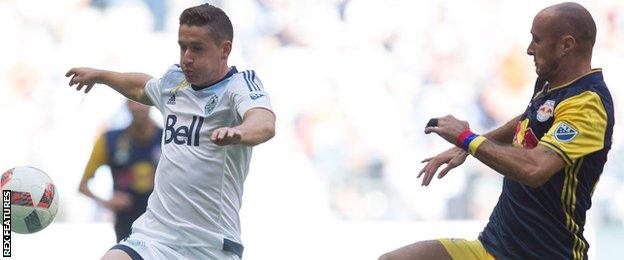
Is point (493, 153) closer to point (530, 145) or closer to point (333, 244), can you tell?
point (530, 145)

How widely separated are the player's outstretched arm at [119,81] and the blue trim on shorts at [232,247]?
0.96 metres

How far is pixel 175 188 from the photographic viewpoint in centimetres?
550

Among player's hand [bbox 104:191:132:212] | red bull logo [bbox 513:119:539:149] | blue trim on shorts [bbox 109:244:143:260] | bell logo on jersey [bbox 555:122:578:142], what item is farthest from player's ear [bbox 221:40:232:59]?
player's hand [bbox 104:191:132:212]

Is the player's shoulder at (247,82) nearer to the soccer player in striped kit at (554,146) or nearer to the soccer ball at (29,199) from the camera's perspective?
the soccer player in striped kit at (554,146)

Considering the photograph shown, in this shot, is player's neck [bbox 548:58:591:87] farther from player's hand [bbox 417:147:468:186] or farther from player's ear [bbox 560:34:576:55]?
player's hand [bbox 417:147:468:186]

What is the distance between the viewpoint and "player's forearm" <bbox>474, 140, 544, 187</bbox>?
471cm

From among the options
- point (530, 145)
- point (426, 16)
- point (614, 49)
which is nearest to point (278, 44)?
point (426, 16)

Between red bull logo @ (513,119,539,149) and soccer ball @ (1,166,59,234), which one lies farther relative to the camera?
soccer ball @ (1,166,59,234)

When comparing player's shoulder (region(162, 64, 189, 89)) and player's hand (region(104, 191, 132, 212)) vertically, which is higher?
player's shoulder (region(162, 64, 189, 89))

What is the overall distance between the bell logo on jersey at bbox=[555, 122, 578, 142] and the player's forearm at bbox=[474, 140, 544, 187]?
0.16 m

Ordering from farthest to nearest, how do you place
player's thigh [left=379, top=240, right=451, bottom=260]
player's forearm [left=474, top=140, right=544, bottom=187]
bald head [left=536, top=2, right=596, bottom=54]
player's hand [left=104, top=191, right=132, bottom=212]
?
player's hand [left=104, top=191, right=132, bottom=212] < player's thigh [left=379, top=240, right=451, bottom=260] < bald head [left=536, top=2, right=596, bottom=54] < player's forearm [left=474, top=140, right=544, bottom=187]

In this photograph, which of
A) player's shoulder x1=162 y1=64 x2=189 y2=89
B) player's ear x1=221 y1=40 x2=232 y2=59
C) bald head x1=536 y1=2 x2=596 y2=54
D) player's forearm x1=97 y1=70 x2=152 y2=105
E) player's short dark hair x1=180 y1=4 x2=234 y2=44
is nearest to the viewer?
bald head x1=536 y1=2 x2=596 y2=54

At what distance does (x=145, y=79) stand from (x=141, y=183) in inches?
96.0

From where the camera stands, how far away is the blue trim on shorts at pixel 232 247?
18.0 feet
